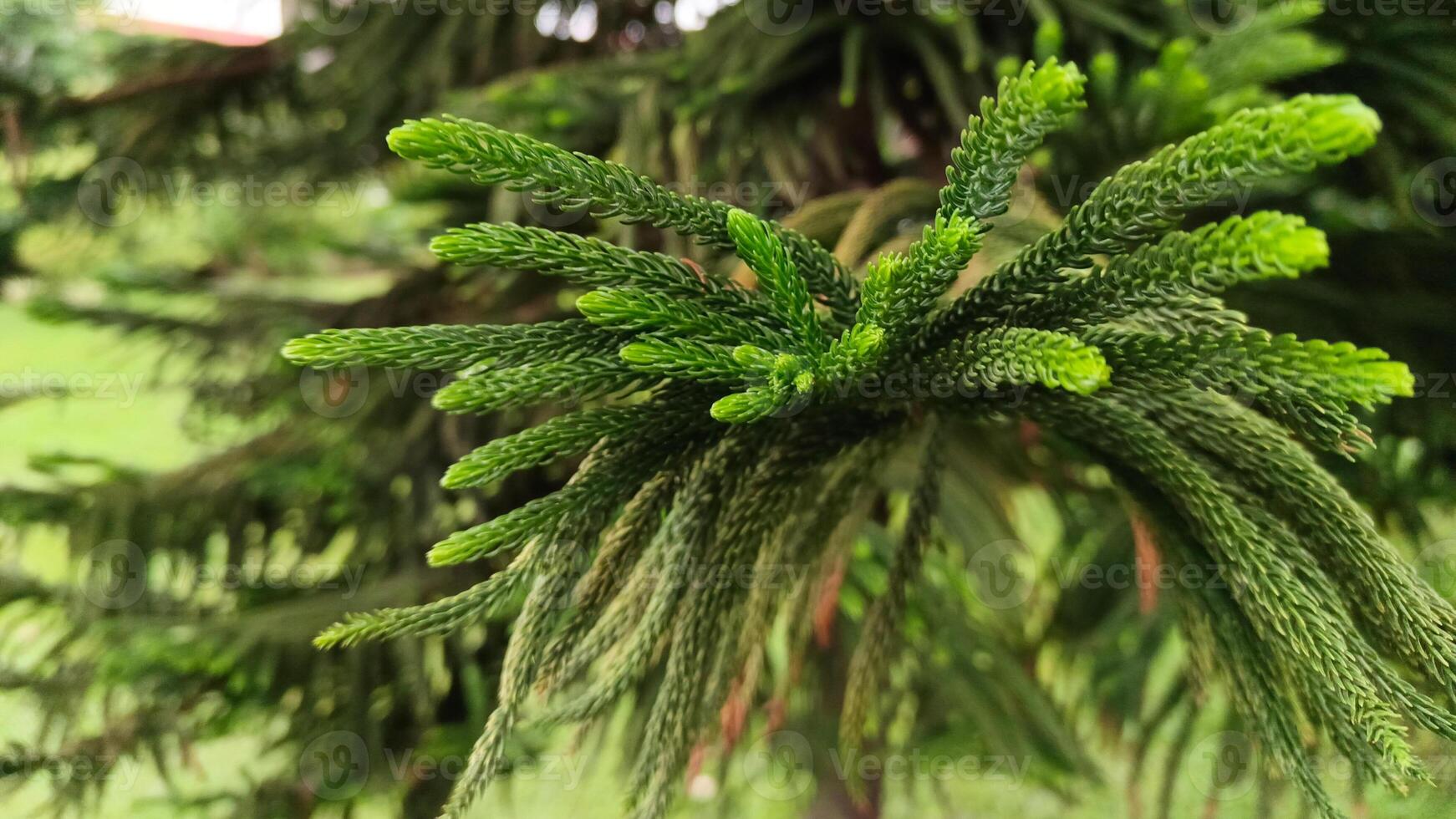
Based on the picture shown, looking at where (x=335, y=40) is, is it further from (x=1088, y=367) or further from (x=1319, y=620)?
(x=1319, y=620)

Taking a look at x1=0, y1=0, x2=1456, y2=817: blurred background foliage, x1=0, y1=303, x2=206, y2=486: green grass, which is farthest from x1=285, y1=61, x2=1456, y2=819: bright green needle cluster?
x1=0, y1=303, x2=206, y2=486: green grass

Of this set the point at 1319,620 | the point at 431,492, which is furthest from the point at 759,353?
the point at 431,492

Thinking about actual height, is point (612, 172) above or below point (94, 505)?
above

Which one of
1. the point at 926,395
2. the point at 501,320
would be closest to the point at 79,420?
the point at 501,320

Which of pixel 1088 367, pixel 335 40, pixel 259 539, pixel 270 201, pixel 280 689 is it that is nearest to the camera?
pixel 1088 367

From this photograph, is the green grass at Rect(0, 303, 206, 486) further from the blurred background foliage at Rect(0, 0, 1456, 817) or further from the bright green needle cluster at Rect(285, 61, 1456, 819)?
the bright green needle cluster at Rect(285, 61, 1456, 819)

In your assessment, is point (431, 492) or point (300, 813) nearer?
point (300, 813)

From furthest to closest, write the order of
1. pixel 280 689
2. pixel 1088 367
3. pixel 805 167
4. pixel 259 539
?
pixel 259 539 → pixel 805 167 → pixel 280 689 → pixel 1088 367
